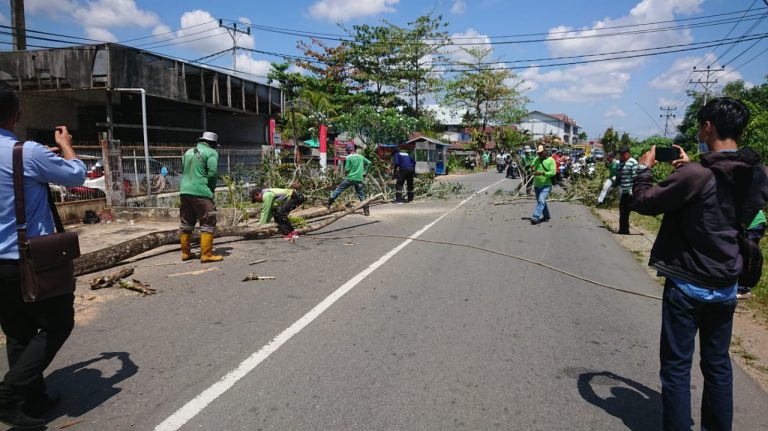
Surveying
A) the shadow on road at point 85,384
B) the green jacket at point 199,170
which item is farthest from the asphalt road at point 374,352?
the green jacket at point 199,170

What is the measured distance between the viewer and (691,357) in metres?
2.85

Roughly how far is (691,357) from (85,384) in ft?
13.3

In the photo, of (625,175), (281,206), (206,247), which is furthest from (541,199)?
(206,247)

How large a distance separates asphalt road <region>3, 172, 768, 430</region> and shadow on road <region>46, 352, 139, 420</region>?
0.05ft

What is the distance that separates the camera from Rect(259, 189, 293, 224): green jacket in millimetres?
9367

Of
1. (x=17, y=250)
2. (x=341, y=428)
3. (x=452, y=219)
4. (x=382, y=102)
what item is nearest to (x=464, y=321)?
(x=341, y=428)

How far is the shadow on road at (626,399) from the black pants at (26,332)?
3582 millimetres

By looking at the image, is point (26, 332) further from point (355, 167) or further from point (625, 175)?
point (625, 175)

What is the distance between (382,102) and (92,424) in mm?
40402

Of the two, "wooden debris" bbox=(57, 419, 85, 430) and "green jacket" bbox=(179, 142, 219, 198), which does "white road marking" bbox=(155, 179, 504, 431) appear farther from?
"green jacket" bbox=(179, 142, 219, 198)

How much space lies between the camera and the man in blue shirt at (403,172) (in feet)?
52.0

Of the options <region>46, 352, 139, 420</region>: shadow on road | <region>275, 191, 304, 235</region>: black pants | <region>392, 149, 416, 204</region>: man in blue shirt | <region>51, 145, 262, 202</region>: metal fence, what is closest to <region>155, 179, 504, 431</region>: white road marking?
<region>46, 352, 139, 420</region>: shadow on road

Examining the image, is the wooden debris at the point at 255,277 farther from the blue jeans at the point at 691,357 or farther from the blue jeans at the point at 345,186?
the blue jeans at the point at 345,186

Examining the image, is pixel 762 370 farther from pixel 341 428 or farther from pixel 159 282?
pixel 159 282
